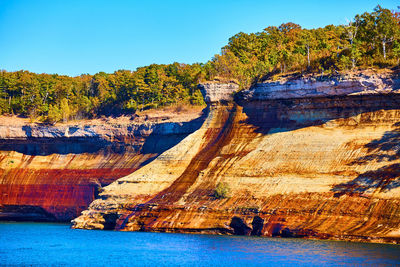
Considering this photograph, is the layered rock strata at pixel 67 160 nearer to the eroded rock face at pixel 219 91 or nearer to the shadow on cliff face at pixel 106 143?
the shadow on cliff face at pixel 106 143

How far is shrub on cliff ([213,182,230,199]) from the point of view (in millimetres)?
60406

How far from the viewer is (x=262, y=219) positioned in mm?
54844

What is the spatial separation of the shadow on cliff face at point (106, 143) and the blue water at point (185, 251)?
28.1m

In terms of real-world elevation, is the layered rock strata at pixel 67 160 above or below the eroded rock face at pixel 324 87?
below

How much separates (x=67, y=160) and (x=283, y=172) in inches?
1569

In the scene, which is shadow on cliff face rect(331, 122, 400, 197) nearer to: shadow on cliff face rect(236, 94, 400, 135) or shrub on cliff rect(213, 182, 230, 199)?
shadow on cliff face rect(236, 94, 400, 135)

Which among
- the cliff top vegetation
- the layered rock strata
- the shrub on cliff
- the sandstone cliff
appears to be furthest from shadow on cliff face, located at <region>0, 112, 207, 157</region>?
the shrub on cliff

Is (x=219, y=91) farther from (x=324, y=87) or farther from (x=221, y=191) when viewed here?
(x=221, y=191)

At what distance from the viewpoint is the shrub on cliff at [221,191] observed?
60.4 m

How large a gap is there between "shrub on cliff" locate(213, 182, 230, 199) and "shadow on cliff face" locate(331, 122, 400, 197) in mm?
10445

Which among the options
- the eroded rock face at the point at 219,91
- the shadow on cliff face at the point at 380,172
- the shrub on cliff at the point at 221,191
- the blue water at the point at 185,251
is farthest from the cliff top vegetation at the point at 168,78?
the blue water at the point at 185,251

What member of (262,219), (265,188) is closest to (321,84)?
(265,188)

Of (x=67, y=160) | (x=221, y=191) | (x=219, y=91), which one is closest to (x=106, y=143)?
(x=67, y=160)

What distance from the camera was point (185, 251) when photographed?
45812 millimetres
